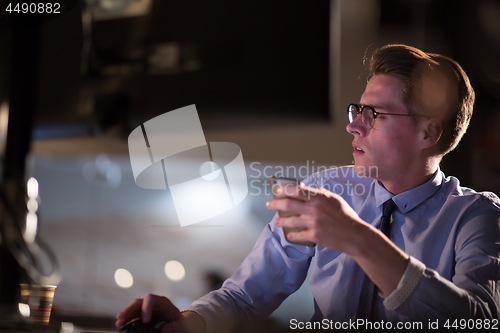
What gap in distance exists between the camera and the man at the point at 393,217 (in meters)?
0.89

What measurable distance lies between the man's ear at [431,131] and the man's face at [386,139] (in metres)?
0.03

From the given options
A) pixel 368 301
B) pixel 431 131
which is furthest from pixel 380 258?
pixel 431 131

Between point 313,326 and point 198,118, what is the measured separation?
0.92m

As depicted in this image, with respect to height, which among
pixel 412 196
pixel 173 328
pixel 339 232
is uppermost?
pixel 339 232

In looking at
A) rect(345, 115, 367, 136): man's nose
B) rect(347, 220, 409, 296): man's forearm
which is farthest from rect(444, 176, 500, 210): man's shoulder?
rect(347, 220, 409, 296): man's forearm

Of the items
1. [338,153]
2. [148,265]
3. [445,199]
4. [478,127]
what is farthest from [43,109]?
[478,127]

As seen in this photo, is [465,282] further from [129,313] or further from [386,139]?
[129,313]

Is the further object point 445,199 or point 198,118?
point 198,118

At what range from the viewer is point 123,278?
5.68 feet

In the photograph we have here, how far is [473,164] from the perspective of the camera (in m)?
1.36

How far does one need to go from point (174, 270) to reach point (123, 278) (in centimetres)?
28

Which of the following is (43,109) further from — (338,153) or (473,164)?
(473,164)

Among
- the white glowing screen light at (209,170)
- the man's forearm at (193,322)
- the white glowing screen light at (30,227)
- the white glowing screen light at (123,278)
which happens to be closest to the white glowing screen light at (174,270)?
the white glowing screen light at (123,278)

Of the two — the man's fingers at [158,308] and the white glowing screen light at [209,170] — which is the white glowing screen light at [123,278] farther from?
the man's fingers at [158,308]
